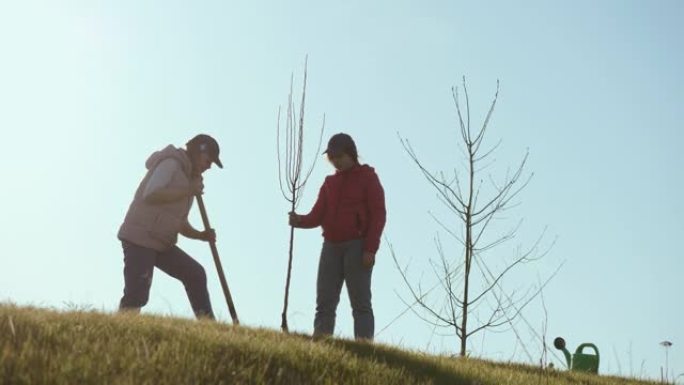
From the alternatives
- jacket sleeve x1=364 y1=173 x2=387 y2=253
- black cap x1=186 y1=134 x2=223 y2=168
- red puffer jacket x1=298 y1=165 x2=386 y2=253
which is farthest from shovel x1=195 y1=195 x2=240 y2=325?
jacket sleeve x1=364 y1=173 x2=387 y2=253

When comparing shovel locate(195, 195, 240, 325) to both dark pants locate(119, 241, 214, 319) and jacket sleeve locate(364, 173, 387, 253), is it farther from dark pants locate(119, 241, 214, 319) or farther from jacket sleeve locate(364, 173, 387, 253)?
jacket sleeve locate(364, 173, 387, 253)

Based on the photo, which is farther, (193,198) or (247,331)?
(193,198)

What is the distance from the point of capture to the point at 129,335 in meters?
4.08

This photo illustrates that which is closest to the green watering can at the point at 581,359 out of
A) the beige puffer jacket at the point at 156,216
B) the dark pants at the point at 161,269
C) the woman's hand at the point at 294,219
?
the woman's hand at the point at 294,219

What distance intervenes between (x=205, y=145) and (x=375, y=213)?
1.52 m

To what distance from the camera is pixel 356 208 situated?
22.6 feet

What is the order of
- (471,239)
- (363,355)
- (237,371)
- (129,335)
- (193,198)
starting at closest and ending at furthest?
1. (237,371)
2. (129,335)
3. (363,355)
4. (193,198)
5. (471,239)

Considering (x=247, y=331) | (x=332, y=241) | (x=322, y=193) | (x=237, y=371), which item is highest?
(x=322, y=193)

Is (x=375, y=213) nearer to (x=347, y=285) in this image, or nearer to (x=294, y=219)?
(x=347, y=285)

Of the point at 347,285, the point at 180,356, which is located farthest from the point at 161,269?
the point at 180,356

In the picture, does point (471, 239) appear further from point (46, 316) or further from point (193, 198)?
point (46, 316)

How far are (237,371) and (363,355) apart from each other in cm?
131

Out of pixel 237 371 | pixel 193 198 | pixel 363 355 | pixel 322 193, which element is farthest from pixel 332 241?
pixel 237 371

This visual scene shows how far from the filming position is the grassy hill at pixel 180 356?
3197 mm
